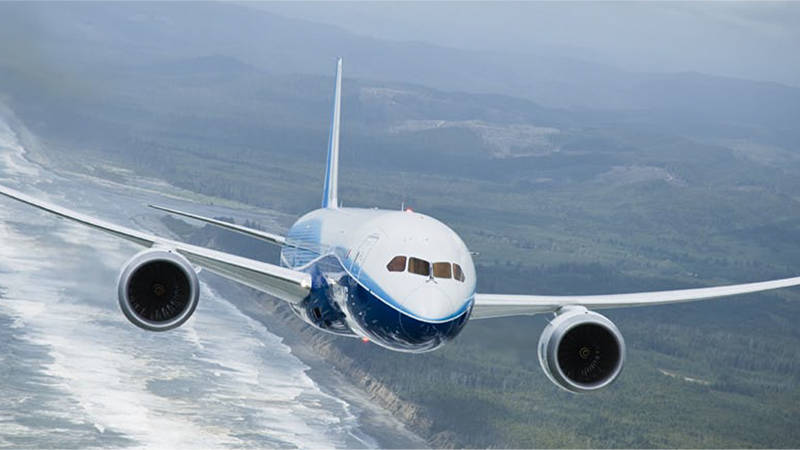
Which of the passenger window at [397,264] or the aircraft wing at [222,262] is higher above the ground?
the passenger window at [397,264]

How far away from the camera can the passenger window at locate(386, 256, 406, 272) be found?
3697 centimetres

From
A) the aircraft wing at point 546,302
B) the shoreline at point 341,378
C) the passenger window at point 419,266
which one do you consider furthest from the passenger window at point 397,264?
the shoreline at point 341,378

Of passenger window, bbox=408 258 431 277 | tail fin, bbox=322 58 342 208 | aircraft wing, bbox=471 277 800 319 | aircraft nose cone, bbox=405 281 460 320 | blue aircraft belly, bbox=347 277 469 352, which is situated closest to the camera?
aircraft nose cone, bbox=405 281 460 320

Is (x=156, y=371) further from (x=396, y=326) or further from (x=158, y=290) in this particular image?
(x=396, y=326)

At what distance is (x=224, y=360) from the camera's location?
148000 mm

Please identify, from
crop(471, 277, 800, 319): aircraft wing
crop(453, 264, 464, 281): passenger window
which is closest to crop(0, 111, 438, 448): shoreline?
crop(471, 277, 800, 319): aircraft wing

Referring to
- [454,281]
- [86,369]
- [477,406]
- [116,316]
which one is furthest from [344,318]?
[116,316]

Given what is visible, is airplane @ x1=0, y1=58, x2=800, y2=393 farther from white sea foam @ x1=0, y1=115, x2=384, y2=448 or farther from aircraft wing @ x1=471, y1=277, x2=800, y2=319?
white sea foam @ x1=0, y1=115, x2=384, y2=448

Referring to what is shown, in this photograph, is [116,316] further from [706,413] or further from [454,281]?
[454,281]

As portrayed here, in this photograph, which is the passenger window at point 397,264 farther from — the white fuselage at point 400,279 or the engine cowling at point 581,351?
the engine cowling at point 581,351

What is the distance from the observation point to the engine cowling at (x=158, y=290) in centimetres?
4056

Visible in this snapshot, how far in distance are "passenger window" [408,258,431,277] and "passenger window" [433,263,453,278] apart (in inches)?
7.0

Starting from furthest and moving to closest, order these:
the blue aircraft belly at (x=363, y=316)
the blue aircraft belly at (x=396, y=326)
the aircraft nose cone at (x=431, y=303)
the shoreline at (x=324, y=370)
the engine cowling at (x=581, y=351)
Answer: the shoreline at (x=324, y=370) → the engine cowling at (x=581, y=351) → the blue aircraft belly at (x=363, y=316) → the blue aircraft belly at (x=396, y=326) → the aircraft nose cone at (x=431, y=303)

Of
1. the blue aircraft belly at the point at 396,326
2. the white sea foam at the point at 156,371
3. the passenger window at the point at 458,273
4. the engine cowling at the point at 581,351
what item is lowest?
the white sea foam at the point at 156,371
